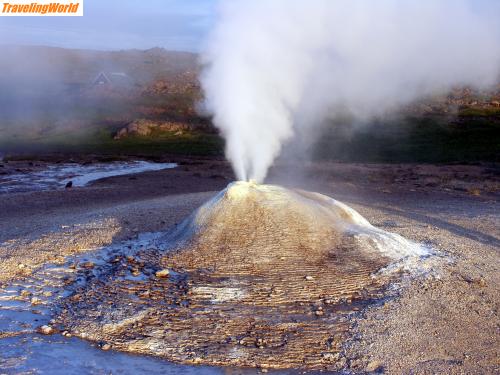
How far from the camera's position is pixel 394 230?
980cm

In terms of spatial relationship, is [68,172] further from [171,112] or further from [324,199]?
[171,112]

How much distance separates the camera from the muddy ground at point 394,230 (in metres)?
5.72

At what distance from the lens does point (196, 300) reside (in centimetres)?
660

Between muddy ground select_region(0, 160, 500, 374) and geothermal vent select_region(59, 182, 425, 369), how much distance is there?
428 mm

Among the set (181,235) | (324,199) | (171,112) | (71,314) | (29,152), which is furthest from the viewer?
(171,112)

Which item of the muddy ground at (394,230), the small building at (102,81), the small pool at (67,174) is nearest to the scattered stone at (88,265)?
the muddy ground at (394,230)

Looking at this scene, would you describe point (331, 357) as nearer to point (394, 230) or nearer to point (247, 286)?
point (247, 286)

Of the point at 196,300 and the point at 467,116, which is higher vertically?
the point at 467,116

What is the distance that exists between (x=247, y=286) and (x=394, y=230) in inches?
145

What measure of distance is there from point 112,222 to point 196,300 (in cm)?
380

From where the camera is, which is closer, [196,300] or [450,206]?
[196,300]

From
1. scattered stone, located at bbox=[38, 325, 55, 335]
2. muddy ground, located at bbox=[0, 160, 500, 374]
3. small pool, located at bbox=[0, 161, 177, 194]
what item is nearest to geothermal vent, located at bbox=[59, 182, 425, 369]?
scattered stone, located at bbox=[38, 325, 55, 335]

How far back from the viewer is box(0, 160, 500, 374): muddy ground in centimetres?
572

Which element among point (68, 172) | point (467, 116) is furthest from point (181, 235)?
point (467, 116)
